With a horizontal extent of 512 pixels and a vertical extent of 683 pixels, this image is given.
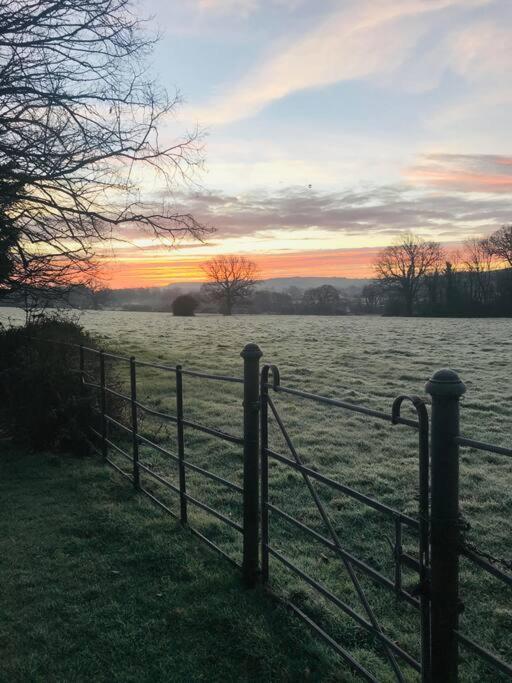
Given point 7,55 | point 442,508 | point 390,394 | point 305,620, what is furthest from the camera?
point 390,394

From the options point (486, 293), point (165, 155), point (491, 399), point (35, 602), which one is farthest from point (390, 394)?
point (486, 293)

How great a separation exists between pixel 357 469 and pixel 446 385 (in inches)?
224

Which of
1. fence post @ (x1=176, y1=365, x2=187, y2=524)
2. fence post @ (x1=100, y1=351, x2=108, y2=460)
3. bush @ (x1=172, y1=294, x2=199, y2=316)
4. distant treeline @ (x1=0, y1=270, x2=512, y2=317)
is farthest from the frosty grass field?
bush @ (x1=172, y1=294, x2=199, y2=316)

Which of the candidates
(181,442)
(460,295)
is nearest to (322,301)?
(460,295)

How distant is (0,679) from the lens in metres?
3.35

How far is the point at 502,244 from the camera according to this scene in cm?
6209

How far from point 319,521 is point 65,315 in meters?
9.42

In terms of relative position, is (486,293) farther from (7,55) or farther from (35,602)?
(35,602)

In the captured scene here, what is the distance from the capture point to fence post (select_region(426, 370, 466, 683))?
242 centimetres

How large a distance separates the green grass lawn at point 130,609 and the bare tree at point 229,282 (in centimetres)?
6677

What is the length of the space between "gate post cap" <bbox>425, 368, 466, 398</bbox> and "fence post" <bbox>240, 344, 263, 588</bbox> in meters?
1.91

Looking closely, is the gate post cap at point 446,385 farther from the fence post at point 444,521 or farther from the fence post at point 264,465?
the fence post at point 264,465

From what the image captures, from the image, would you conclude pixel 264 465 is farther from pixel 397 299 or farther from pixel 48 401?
pixel 397 299

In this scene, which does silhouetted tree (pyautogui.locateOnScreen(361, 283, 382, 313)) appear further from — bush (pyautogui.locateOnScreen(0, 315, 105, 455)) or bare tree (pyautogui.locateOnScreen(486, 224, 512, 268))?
bush (pyautogui.locateOnScreen(0, 315, 105, 455))
